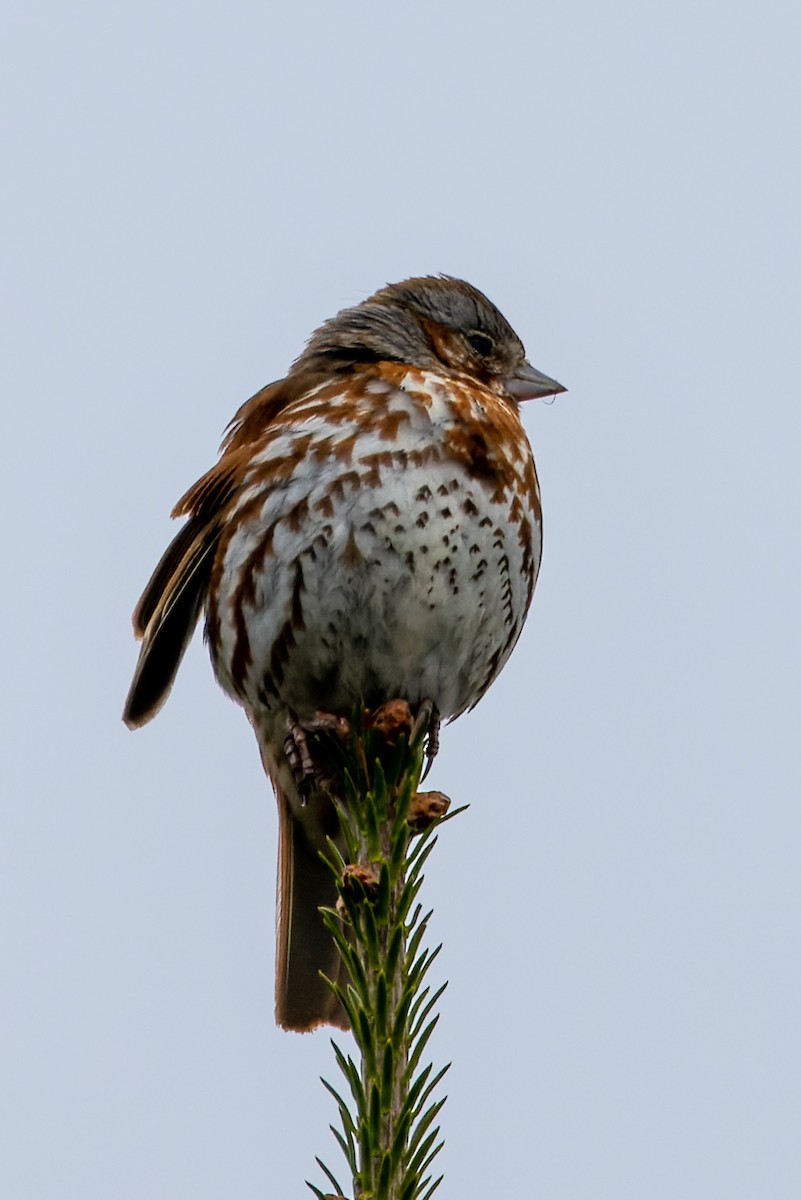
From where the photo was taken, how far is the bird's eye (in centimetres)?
509

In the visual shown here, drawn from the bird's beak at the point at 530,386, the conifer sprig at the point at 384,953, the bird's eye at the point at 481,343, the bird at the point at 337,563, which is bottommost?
the conifer sprig at the point at 384,953

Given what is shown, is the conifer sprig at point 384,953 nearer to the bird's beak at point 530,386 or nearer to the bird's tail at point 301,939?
the bird's tail at point 301,939

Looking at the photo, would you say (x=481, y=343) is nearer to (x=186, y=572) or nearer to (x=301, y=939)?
(x=186, y=572)

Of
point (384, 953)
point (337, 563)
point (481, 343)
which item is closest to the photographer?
point (384, 953)

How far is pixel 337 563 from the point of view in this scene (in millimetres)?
4113

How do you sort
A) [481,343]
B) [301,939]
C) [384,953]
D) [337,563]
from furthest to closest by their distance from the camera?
[481,343] < [301,939] < [337,563] < [384,953]

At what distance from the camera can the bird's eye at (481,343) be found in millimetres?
5090

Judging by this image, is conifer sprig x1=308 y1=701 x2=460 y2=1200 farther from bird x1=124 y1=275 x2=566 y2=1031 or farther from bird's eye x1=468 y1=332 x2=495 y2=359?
bird's eye x1=468 y1=332 x2=495 y2=359

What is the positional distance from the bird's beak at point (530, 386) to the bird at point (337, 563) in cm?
12

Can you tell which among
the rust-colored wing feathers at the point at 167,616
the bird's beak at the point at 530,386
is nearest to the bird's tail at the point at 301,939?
the rust-colored wing feathers at the point at 167,616

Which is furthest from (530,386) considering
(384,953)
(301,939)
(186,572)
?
(384,953)

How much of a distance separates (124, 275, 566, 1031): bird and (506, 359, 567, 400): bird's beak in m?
0.12

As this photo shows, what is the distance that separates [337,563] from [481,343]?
1.29 m

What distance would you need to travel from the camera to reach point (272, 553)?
4254mm
